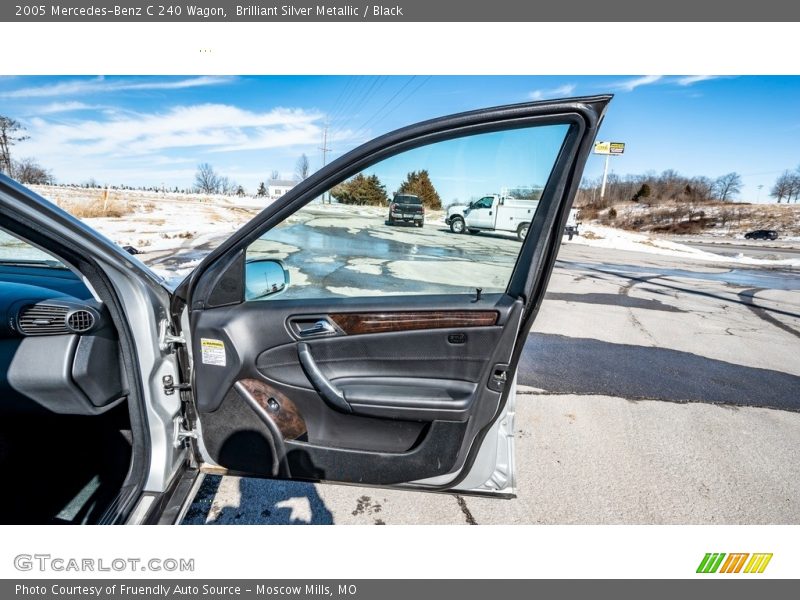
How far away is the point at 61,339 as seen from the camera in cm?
179

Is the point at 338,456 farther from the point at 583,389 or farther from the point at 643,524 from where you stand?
the point at 583,389

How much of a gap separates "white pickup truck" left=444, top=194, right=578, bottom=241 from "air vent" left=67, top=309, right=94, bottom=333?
1.63 metres

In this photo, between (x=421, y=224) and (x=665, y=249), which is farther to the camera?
(x=665, y=249)

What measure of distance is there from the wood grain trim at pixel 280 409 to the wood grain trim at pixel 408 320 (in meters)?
0.42

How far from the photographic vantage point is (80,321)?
5.53 feet

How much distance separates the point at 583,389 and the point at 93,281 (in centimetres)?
369

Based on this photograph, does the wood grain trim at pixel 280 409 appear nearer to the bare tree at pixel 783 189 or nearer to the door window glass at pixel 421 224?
the door window glass at pixel 421 224

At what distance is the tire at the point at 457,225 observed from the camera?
1694mm

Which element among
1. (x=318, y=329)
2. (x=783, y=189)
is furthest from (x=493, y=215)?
(x=783, y=189)

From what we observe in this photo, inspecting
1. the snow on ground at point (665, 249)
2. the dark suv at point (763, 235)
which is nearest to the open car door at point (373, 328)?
the snow on ground at point (665, 249)

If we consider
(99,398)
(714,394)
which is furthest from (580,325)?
(99,398)

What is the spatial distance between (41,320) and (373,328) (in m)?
1.52

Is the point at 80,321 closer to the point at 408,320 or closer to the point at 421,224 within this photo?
the point at 408,320

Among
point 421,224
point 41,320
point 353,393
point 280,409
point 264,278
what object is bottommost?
point 280,409
